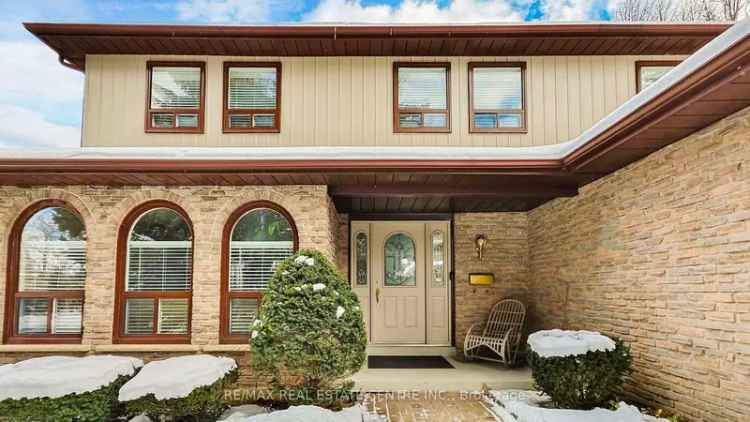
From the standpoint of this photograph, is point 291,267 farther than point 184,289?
No

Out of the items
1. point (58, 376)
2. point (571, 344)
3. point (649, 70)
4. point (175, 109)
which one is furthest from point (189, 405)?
point (649, 70)

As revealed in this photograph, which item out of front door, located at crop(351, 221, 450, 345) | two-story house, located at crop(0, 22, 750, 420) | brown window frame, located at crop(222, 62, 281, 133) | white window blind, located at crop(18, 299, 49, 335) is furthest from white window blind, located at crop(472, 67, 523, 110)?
Answer: white window blind, located at crop(18, 299, 49, 335)

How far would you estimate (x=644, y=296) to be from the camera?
5445 millimetres

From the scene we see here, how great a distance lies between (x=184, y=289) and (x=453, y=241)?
465 centimetres

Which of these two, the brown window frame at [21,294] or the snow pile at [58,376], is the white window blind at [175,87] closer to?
the brown window frame at [21,294]

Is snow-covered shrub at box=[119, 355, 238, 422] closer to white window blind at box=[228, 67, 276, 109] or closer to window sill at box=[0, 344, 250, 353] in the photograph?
window sill at box=[0, 344, 250, 353]

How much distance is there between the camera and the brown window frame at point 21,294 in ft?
21.4

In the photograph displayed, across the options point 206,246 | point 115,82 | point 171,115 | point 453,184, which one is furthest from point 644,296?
point 115,82

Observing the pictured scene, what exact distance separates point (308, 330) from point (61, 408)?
2.38 meters

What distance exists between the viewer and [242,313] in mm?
6645

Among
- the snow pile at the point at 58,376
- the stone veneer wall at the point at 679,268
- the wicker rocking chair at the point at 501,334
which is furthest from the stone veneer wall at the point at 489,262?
the snow pile at the point at 58,376

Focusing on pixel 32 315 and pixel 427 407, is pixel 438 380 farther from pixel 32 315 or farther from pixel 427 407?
pixel 32 315

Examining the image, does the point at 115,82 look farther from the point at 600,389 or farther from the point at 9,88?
the point at 9,88

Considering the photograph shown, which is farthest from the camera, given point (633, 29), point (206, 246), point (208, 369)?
point (633, 29)
